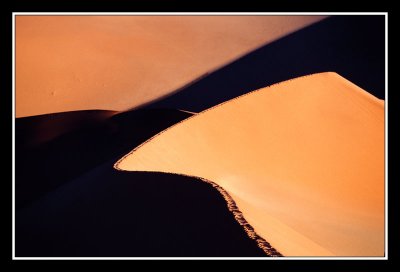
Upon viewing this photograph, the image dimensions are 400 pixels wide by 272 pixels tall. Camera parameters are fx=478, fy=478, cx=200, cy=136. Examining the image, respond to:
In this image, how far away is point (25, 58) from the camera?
39.7 feet

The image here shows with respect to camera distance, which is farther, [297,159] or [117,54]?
[117,54]

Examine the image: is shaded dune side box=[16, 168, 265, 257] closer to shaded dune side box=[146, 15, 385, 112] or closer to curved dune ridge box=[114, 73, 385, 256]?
curved dune ridge box=[114, 73, 385, 256]

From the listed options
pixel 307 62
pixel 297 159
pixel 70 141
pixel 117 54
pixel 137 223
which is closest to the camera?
pixel 137 223

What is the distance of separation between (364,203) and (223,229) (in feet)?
12.3

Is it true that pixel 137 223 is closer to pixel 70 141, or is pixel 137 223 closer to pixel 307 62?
pixel 70 141

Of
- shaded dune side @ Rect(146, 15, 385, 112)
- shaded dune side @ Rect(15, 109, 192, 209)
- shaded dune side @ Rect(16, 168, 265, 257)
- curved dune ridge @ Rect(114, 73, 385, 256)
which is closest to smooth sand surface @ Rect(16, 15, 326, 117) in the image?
shaded dune side @ Rect(146, 15, 385, 112)

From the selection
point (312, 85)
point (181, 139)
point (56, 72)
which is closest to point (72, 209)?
point (181, 139)

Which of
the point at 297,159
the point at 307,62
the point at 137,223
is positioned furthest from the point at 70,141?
the point at 307,62

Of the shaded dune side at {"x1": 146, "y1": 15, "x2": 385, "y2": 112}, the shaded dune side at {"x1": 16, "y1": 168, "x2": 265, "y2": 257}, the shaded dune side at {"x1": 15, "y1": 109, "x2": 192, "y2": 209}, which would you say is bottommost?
the shaded dune side at {"x1": 16, "y1": 168, "x2": 265, "y2": 257}

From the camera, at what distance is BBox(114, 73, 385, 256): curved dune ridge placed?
18.8ft

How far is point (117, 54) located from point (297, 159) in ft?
23.1

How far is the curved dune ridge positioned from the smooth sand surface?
164 inches

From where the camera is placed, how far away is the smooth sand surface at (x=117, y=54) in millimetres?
11531

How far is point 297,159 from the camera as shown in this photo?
8.05 metres
